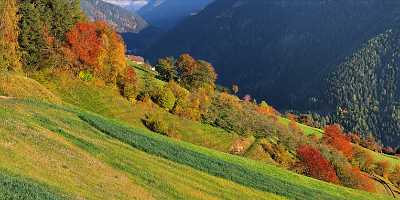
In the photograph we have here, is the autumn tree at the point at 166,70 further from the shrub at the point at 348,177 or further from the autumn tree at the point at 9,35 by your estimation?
the autumn tree at the point at 9,35

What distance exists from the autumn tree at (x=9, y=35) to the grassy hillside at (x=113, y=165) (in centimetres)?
3203

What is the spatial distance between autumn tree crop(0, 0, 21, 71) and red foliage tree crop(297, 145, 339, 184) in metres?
51.8

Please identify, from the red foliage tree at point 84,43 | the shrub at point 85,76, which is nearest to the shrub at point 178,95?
the shrub at point 85,76

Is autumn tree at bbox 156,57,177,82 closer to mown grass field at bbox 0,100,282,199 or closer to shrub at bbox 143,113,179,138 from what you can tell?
shrub at bbox 143,113,179,138

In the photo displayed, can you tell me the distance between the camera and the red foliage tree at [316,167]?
96463 millimetres

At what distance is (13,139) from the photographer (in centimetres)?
3412

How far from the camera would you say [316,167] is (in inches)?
3900

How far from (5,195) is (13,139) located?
1310cm

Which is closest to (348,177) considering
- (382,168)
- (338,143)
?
(338,143)

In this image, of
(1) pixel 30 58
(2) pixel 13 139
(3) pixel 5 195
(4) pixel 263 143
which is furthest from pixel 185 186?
(4) pixel 263 143

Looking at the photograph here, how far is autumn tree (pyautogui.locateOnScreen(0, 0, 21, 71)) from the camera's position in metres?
83.8

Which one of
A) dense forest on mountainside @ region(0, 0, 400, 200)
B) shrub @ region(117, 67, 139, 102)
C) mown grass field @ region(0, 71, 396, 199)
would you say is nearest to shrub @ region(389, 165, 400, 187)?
dense forest on mountainside @ region(0, 0, 400, 200)

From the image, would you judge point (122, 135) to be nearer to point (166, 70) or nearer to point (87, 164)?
point (87, 164)

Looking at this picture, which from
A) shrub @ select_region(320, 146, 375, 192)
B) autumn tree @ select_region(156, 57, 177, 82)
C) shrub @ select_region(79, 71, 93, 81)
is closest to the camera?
shrub @ select_region(79, 71, 93, 81)
